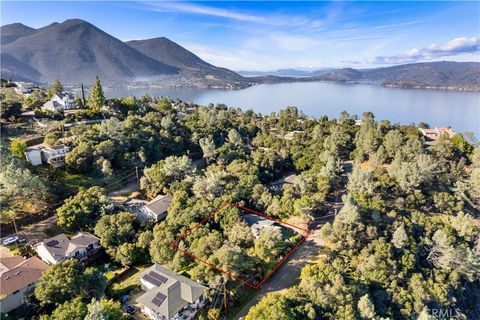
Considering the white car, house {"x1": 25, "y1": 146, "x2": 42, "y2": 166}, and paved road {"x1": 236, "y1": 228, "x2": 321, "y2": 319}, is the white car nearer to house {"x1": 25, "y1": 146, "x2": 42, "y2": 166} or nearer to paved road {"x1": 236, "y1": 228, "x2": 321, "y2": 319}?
house {"x1": 25, "y1": 146, "x2": 42, "y2": 166}

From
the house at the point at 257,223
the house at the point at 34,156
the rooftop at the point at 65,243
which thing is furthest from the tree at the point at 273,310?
the house at the point at 34,156

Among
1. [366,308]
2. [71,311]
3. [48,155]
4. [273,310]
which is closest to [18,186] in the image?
[48,155]

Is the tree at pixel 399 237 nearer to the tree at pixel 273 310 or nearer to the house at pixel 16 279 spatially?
the tree at pixel 273 310

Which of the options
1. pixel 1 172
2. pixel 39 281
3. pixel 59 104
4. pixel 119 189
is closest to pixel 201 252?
pixel 39 281

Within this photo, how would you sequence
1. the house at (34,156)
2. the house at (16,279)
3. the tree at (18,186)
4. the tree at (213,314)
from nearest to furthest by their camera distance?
the house at (16,279) → the tree at (213,314) → the tree at (18,186) → the house at (34,156)

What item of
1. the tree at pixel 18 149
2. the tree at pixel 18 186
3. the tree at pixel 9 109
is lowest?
the tree at pixel 18 186

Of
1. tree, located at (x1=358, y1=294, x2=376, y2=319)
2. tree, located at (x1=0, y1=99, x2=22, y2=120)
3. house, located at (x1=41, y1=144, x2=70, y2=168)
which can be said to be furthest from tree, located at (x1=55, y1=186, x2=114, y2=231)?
tree, located at (x1=358, y1=294, x2=376, y2=319)
